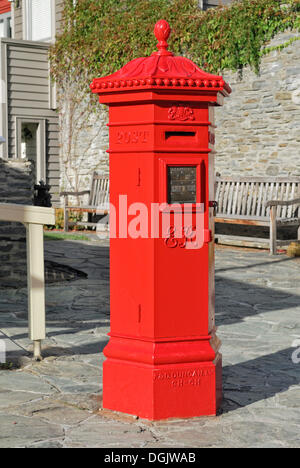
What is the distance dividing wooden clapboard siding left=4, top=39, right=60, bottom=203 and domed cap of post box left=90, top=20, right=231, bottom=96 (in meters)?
13.1

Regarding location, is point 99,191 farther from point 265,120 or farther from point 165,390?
point 165,390

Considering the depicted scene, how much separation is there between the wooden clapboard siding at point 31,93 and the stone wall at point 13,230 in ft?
28.6

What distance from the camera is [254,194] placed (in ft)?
39.6

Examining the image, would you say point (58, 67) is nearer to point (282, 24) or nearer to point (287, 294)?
point (282, 24)

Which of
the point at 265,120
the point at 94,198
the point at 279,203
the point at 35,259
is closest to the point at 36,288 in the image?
the point at 35,259

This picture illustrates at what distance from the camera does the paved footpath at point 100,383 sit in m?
3.67

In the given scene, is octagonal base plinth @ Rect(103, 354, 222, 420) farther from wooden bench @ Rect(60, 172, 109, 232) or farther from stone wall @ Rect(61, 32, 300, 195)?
wooden bench @ Rect(60, 172, 109, 232)

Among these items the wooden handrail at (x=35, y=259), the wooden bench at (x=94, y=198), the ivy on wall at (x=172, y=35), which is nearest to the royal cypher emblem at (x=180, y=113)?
the wooden handrail at (x=35, y=259)

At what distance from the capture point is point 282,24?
11508mm

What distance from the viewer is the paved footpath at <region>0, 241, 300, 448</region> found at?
3668 mm

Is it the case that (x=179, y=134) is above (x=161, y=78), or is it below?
below

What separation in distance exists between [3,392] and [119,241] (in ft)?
3.88

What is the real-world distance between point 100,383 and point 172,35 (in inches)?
386

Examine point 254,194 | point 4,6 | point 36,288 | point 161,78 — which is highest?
point 4,6
